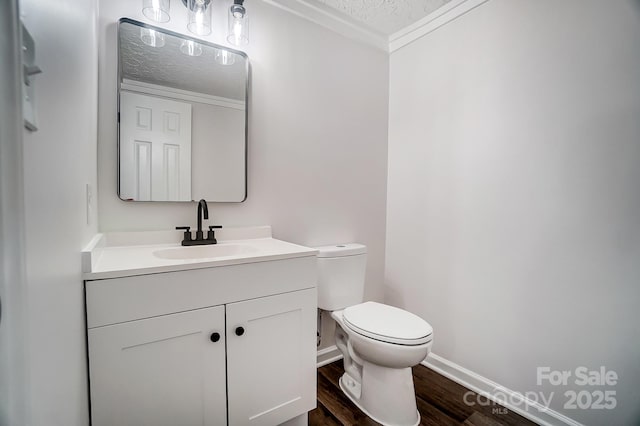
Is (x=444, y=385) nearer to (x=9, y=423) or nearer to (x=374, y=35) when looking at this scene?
(x=9, y=423)

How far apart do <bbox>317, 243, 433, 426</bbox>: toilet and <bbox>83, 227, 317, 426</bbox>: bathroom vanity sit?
30 centimetres

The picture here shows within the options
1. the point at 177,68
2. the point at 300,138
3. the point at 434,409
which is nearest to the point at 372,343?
the point at 434,409

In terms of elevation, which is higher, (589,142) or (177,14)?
(177,14)

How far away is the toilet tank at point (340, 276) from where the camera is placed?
170cm

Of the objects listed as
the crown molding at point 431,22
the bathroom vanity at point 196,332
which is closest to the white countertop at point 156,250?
the bathroom vanity at point 196,332

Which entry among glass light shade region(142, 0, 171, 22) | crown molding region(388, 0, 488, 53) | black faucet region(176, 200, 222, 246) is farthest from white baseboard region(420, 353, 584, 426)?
glass light shade region(142, 0, 171, 22)

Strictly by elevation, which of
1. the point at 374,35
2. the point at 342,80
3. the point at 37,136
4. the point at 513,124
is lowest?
the point at 37,136

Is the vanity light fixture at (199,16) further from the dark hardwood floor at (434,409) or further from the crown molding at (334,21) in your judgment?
the dark hardwood floor at (434,409)

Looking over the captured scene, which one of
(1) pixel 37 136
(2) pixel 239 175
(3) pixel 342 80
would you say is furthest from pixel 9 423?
(3) pixel 342 80

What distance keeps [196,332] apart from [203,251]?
17.2 inches

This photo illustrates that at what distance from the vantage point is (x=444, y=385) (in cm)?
171

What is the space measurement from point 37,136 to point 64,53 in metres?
0.32

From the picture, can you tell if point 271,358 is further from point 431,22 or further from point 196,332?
point 431,22

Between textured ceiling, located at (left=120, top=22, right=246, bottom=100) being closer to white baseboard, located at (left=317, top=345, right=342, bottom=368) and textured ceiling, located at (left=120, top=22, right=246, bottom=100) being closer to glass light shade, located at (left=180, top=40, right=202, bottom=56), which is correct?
glass light shade, located at (left=180, top=40, right=202, bottom=56)
